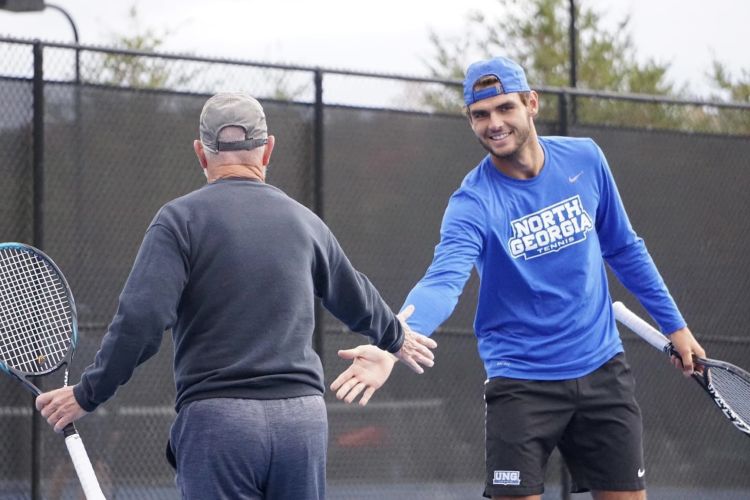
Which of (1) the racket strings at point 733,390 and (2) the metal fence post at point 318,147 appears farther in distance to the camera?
(2) the metal fence post at point 318,147

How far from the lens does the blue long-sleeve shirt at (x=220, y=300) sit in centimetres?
352

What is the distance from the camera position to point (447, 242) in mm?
4582

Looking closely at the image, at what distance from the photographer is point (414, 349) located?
4090 mm

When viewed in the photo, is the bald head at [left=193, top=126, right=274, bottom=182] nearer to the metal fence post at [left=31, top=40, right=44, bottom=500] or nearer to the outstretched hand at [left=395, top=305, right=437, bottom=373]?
the outstretched hand at [left=395, top=305, right=437, bottom=373]

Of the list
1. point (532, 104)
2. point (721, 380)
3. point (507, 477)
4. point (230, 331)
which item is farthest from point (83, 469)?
point (721, 380)

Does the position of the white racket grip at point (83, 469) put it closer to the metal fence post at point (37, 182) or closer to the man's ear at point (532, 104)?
the man's ear at point (532, 104)

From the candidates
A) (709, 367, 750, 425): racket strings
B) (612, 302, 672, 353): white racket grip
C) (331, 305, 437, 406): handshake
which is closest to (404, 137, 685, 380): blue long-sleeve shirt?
(612, 302, 672, 353): white racket grip

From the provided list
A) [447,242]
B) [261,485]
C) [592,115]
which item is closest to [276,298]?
[261,485]

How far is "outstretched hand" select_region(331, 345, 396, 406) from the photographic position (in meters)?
3.65

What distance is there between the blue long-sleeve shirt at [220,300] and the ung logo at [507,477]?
128 cm

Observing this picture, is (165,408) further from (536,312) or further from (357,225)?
(536,312)

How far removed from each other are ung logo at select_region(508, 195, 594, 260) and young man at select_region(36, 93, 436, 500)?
126 cm

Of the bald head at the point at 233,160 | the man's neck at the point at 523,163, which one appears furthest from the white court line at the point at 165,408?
the bald head at the point at 233,160

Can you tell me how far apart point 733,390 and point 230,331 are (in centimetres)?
242
